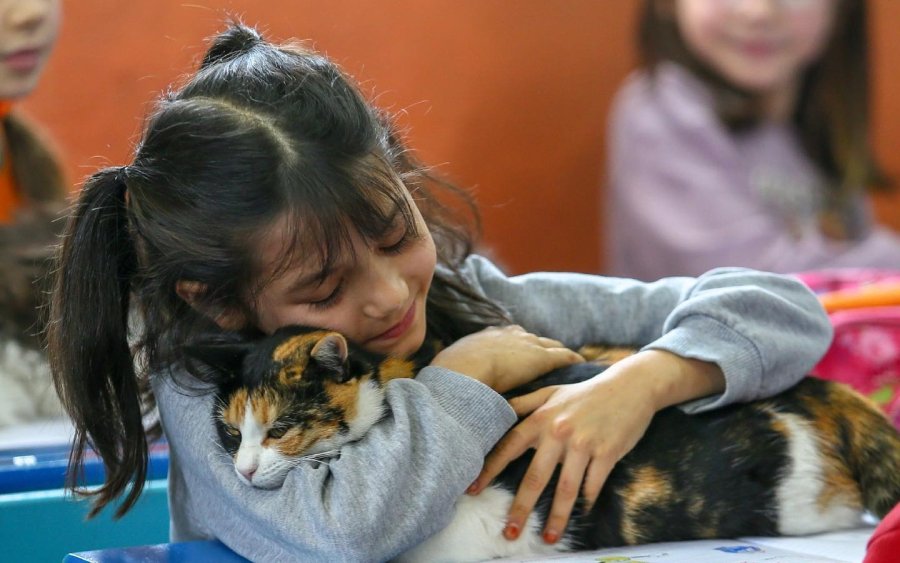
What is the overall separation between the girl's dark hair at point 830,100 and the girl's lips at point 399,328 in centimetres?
179

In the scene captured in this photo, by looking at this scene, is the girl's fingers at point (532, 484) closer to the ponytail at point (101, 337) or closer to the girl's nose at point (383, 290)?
the girl's nose at point (383, 290)

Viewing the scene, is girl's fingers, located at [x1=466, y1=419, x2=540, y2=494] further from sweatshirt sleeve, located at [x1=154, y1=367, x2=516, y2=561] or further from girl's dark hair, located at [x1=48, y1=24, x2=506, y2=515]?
girl's dark hair, located at [x1=48, y1=24, x2=506, y2=515]

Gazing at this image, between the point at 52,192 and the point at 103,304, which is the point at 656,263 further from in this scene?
the point at 103,304

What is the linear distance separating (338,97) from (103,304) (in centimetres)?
28

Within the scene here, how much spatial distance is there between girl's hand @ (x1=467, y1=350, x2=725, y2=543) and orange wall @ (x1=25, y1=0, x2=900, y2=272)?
1.26 meters

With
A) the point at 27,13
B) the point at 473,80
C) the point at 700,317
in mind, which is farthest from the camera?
the point at 473,80

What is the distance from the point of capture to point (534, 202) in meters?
2.65

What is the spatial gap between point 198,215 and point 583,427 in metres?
0.38

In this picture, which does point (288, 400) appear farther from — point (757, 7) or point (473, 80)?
point (757, 7)

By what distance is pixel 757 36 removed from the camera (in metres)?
2.61

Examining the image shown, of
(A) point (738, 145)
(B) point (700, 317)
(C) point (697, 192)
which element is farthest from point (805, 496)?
(A) point (738, 145)

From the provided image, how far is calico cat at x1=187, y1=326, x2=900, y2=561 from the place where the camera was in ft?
2.98

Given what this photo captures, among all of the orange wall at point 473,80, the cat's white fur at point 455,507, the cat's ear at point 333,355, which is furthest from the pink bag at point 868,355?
the orange wall at point 473,80

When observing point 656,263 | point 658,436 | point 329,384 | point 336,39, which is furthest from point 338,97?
point 656,263
